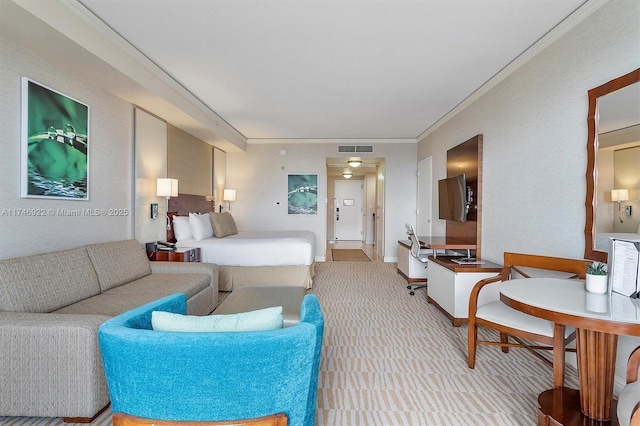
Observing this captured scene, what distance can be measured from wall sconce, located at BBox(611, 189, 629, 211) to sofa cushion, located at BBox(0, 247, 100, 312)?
380cm

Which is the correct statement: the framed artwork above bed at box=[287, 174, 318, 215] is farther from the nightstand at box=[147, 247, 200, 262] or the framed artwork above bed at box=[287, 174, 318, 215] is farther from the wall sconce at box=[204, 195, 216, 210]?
the nightstand at box=[147, 247, 200, 262]

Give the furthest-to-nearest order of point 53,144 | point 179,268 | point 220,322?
point 179,268 → point 53,144 → point 220,322

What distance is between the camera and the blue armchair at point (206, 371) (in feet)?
3.04

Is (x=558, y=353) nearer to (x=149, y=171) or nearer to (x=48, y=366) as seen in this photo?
(x=48, y=366)

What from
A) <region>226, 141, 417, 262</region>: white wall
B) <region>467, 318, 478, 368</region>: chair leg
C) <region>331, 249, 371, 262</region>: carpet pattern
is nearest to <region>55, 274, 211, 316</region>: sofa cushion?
<region>467, 318, 478, 368</region>: chair leg

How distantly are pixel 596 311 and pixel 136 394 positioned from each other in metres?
1.88

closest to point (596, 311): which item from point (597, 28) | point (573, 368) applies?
point (573, 368)

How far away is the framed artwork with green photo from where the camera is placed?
2.40 m

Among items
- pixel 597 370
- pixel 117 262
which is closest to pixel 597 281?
pixel 597 370

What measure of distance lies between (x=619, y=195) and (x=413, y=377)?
1.81 meters

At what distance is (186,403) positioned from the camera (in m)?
0.96

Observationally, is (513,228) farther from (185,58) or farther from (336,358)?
(185,58)

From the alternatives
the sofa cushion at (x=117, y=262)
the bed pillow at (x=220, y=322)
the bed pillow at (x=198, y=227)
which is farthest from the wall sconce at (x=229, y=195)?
the bed pillow at (x=220, y=322)

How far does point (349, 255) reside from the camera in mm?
7867
